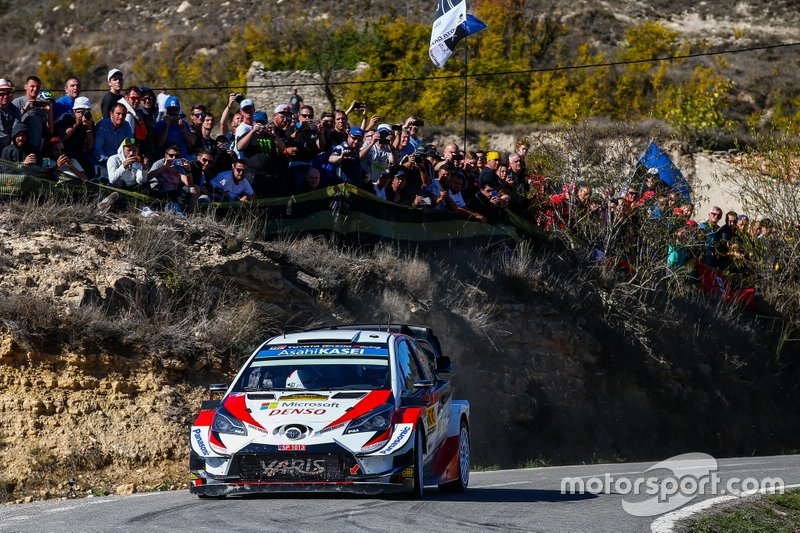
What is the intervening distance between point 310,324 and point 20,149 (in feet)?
15.9

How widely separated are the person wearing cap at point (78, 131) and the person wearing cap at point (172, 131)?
1.11m

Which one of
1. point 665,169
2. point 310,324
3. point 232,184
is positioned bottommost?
point 310,324

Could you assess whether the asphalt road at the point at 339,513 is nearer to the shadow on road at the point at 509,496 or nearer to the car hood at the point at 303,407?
the shadow on road at the point at 509,496

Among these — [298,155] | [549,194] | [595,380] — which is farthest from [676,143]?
[298,155]

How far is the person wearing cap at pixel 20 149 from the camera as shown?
49.0 feet

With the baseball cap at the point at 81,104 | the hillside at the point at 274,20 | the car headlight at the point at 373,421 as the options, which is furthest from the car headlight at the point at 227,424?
the hillside at the point at 274,20

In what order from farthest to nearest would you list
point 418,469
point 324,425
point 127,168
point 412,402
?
1. point 127,168
2. point 412,402
3. point 418,469
4. point 324,425

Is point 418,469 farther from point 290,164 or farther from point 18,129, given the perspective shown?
point 290,164

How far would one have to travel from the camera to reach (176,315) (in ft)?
51.9

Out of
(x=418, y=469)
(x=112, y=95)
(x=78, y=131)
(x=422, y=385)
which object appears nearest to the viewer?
(x=418, y=469)

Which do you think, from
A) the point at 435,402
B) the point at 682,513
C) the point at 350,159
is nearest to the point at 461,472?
the point at 435,402

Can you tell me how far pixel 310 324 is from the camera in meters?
17.4

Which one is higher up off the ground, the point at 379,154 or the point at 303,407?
the point at 379,154

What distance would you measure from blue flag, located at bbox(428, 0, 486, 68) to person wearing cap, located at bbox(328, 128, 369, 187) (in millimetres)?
5124
